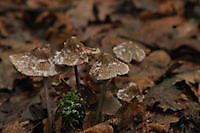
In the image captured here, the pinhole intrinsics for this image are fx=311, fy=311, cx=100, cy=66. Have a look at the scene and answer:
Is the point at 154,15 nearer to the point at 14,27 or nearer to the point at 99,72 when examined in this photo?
the point at 14,27

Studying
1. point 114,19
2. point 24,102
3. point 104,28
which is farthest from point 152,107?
point 114,19

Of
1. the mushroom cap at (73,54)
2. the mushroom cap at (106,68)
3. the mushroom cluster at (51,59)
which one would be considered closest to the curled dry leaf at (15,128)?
the mushroom cluster at (51,59)

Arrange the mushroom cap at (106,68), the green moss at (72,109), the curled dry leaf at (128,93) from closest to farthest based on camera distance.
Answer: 1. the mushroom cap at (106,68)
2. the green moss at (72,109)
3. the curled dry leaf at (128,93)

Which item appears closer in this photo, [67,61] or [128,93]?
[67,61]

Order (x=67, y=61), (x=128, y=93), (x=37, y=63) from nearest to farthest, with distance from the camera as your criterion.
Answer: (x=67, y=61), (x=37, y=63), (x=128, y=93)

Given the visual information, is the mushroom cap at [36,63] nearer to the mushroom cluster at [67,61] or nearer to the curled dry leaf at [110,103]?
the mushroom cluster at [67,61]

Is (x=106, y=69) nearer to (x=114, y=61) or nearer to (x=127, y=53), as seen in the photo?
(x=114, y=61)

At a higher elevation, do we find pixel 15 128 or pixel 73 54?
pixel 73 54

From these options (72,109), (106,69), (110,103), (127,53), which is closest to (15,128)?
(72,109)
